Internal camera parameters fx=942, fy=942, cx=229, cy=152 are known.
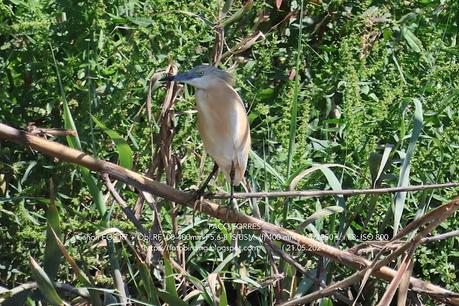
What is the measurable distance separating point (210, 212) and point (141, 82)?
757mm

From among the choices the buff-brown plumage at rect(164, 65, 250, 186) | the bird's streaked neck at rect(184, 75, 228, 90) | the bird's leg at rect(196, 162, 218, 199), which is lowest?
the bird's leg at rect(196, 162, 218, 199)

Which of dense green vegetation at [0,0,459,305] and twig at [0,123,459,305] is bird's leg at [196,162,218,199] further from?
twig at [0,123,459,305]

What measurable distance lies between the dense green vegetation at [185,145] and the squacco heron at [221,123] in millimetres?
160

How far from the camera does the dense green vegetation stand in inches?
132

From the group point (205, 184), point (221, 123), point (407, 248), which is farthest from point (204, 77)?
point (407, 248)

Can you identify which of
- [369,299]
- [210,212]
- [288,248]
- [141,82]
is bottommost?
[369,299]

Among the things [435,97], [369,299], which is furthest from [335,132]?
[369,299]

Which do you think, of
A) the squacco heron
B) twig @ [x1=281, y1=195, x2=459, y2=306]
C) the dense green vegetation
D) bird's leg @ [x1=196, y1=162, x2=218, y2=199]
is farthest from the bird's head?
twig @ [x1=281, y1=195, x2=459, y2=306]

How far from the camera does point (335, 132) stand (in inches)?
164

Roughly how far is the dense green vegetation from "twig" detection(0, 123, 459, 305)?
4.7 inches

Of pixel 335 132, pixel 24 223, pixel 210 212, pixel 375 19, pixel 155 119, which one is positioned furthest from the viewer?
pixel 375 19

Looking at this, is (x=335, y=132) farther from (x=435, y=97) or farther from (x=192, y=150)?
(x=192, y=150)

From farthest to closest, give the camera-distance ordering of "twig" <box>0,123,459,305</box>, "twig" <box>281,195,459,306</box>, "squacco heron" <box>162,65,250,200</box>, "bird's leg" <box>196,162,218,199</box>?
"squacco heron" <box>162,65,250,200</box> → "bird's leg" <box>196,162,218,199</box> → "twig" <box>0,123,459,305</box> → "twig" <box>281,195,459,306</box>

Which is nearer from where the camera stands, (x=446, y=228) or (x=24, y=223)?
(x=24, y=223)
